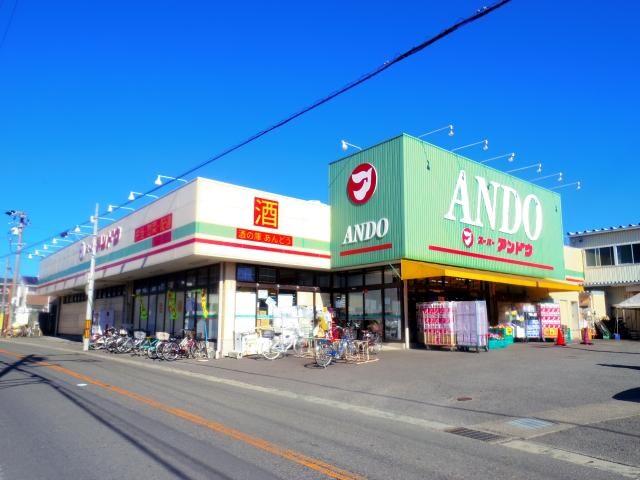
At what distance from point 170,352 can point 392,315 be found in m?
9.69

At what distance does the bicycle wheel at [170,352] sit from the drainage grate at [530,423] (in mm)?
15202

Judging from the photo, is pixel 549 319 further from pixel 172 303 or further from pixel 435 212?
pixel 172 303

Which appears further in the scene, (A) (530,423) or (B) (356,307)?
(B) (356,307)

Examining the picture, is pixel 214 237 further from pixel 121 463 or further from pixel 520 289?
pixel 520 289

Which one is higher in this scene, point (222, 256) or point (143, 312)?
point (222, 256)

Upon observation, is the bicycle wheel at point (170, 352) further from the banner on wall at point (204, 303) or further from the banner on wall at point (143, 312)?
the banner on wall at point (143, 312)

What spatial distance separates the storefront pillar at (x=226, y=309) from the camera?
21281 mm

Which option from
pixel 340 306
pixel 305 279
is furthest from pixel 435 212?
pixel 305 279

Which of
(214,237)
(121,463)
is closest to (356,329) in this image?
(214,237)

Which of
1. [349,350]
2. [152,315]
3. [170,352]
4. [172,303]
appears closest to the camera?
[349,350]

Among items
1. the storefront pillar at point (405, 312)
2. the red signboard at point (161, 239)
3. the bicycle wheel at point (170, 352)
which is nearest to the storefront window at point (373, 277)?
the storefront pillar at point (405, 312)

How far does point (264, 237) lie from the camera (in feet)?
→ 72.6

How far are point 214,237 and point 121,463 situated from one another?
48.6ft

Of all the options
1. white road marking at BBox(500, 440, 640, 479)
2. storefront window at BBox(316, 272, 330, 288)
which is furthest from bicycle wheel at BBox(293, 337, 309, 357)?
white road marking at BBox(500, 440, 640, 479)
